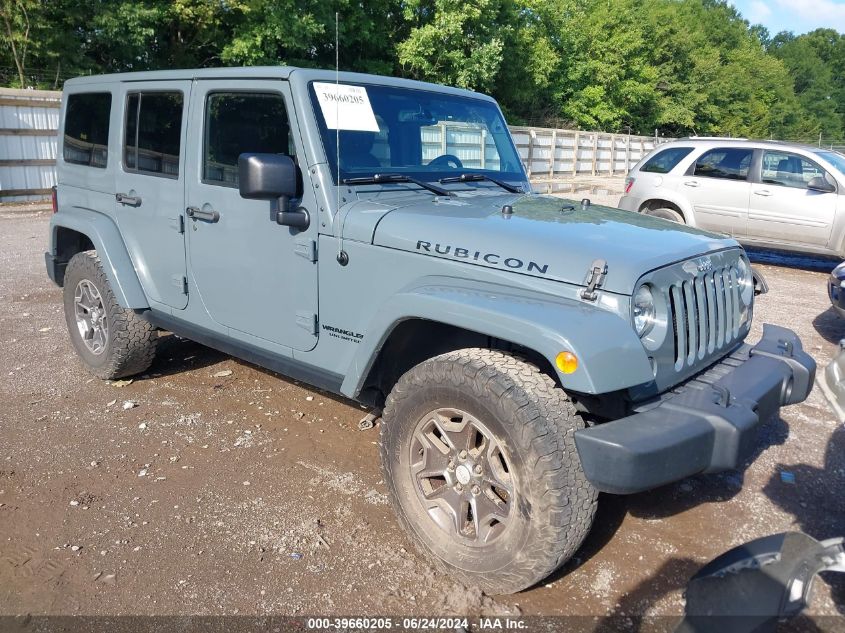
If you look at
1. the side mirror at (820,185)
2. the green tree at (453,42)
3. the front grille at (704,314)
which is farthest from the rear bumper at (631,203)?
the green tree at (453,42)

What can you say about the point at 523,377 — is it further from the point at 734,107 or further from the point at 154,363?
the point at 734,107

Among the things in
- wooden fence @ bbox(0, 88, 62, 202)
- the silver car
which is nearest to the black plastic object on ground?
the silver car

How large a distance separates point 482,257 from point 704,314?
984 millimetres

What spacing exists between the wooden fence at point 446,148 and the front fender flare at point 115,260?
1963 mm

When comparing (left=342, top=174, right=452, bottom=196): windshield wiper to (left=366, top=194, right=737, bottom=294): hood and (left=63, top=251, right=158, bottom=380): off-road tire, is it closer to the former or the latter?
(left=366, top=194, right=737, bottom=294): hood

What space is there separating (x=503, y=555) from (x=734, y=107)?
54155 millimetres

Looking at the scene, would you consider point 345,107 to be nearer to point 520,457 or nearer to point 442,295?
point 442,295

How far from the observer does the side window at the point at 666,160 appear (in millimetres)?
9914

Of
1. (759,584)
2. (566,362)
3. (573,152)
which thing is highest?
(573,152)

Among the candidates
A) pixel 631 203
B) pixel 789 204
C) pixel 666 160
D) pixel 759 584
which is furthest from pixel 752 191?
pixel 759 584

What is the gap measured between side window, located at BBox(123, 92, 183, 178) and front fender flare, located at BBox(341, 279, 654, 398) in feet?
6.69

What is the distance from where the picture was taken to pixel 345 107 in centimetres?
333

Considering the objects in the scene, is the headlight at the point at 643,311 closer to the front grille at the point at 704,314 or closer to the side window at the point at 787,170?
the front grille at the point at 704,314

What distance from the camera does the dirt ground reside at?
269cm
